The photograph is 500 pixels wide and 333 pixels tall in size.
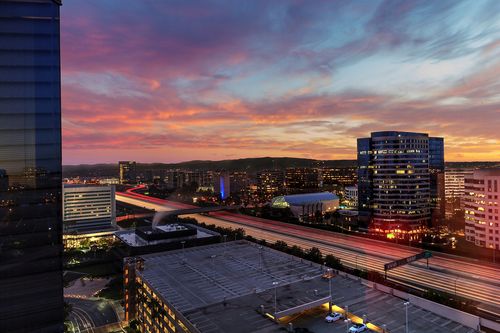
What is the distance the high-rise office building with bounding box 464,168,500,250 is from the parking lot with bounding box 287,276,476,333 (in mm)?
46145

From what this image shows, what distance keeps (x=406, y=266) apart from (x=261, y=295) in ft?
105

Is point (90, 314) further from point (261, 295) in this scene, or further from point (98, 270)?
point (261, 295)

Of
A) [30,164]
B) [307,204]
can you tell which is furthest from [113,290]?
[307,204]

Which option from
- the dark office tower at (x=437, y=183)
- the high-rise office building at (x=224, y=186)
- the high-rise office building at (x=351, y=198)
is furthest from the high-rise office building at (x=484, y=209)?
the high-rise office building at (x=224, y=186)

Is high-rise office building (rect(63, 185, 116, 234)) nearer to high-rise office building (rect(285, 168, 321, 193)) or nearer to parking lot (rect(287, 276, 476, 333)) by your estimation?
parking lot (rect(287, 276, 476, 333))

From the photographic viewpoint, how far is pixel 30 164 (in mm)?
18828

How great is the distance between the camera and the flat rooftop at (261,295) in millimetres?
26828

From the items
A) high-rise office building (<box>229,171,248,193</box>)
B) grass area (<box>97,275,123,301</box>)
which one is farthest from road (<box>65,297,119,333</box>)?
high-rise office building (<box>229,171,248,193</box>)

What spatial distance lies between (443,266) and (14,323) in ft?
182

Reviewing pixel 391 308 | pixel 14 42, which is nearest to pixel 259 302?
pixel 391 308

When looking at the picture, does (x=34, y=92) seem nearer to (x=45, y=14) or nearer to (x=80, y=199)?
(x=45, y=14)

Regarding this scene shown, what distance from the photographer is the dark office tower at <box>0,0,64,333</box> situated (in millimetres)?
18469

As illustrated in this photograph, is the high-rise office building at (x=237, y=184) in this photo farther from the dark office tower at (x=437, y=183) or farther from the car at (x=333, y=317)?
the car at (x=333, y=317)

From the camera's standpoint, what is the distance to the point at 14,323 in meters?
18.5
